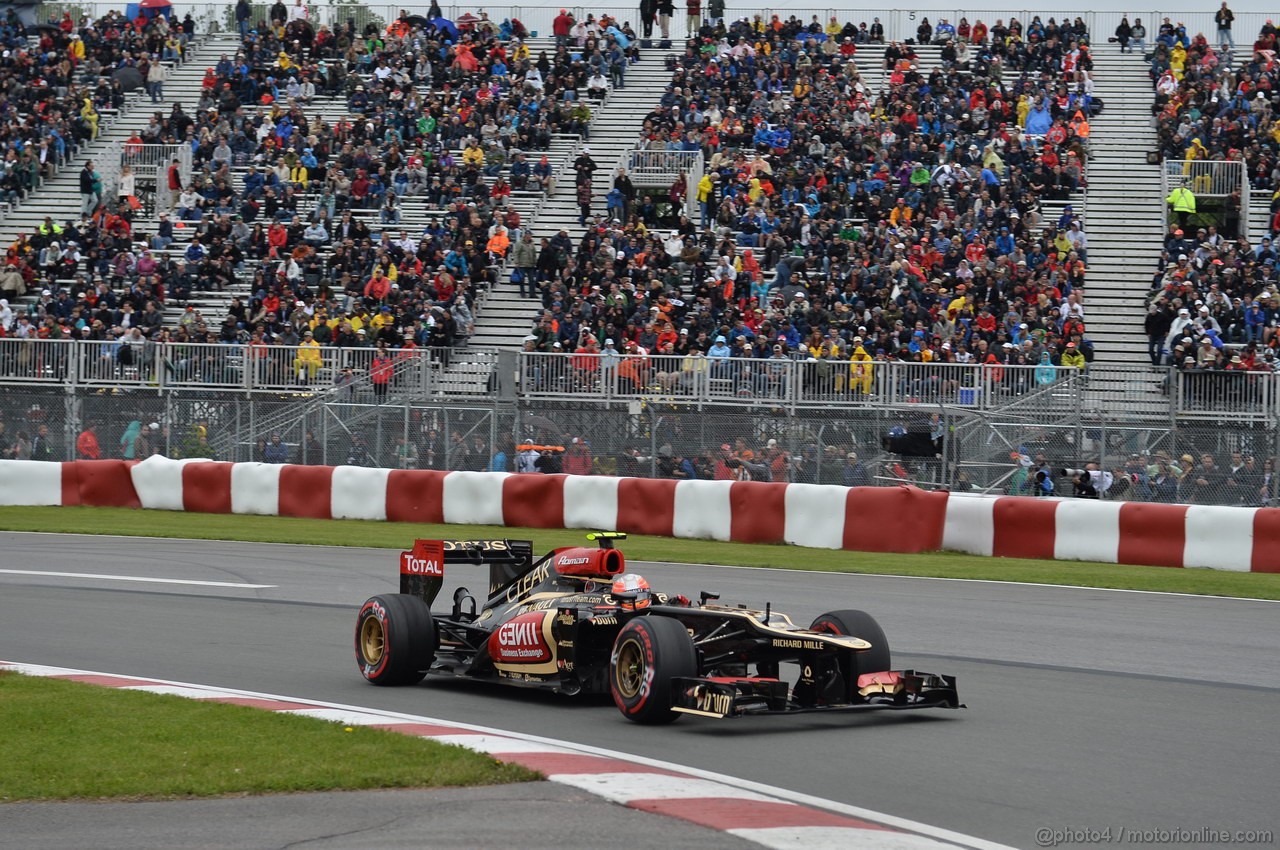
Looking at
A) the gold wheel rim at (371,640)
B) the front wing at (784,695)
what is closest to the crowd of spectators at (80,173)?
the gold wheel rim at (371,640)

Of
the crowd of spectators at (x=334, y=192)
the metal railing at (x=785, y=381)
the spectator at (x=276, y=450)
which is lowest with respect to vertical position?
the spectator at (x=276, y=450)

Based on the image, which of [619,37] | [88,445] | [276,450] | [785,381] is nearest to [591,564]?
[785,381]

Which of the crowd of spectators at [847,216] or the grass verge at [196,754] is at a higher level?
the crowd of spectators at [847,216]

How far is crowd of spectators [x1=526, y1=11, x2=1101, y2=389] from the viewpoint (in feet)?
89.2

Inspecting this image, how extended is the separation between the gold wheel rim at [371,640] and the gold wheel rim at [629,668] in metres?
1.87

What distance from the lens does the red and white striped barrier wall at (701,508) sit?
17844 mm

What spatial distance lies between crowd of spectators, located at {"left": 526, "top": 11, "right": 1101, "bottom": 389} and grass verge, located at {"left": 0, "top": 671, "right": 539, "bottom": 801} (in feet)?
61.2

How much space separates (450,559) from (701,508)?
33.7ft

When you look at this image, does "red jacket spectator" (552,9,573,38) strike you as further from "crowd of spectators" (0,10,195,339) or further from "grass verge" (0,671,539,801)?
"grass verge" (0,671,539,801)

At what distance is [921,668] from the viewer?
A: 10.8m

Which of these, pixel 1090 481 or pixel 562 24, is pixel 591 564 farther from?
pixel 562 24

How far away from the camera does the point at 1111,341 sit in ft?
95.0

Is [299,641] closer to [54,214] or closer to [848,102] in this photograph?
[848,102]

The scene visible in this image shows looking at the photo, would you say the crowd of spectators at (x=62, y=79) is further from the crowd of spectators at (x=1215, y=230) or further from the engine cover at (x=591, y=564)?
the engine cover at (x=591, y=564)
